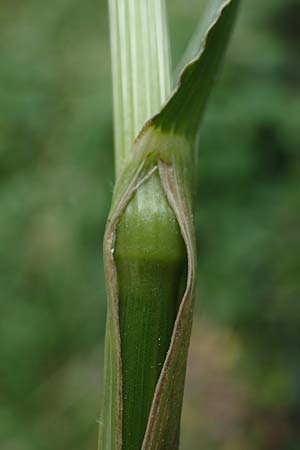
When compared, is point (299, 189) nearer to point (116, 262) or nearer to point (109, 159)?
point (109, 159)

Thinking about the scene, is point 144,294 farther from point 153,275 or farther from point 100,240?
point 100,240

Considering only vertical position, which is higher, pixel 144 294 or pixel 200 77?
pixel 200 77

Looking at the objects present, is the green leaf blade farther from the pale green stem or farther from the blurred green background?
the blurred green background

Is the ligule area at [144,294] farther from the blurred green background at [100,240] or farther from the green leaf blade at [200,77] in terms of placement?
the blurred green background at [100,240]

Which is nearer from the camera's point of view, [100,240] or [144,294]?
[144,294]

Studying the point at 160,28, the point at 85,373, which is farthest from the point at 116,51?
the point at 85,373

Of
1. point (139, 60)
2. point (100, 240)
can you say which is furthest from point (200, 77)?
point (100, 240)

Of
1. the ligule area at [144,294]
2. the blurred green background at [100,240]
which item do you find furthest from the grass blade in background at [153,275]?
the blurred green background at [100,240]
